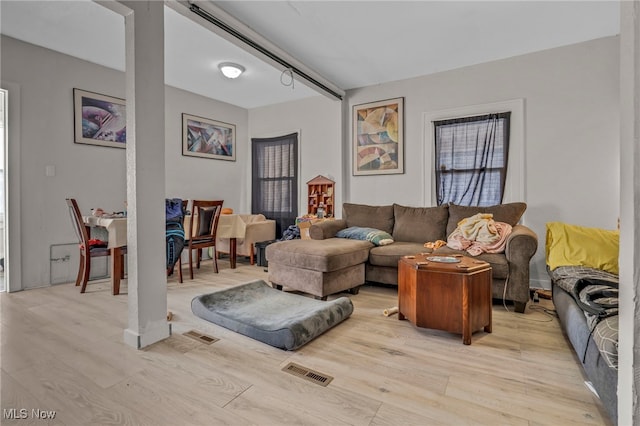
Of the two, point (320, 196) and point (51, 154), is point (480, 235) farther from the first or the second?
point (51, 154)

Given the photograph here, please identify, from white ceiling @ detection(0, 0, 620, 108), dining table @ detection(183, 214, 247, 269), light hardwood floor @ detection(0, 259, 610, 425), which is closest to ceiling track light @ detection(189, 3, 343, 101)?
white ceiling @ detection(0, 0, 620, 108)

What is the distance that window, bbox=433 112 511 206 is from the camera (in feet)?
12.2

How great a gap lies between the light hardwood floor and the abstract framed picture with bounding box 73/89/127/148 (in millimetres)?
2293

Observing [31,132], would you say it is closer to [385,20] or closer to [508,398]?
[385,20]

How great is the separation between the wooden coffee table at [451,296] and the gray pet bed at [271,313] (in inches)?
22.6

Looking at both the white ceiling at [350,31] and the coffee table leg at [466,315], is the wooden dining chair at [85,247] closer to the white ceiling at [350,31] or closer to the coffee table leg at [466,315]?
the white ceiling at [350,31]

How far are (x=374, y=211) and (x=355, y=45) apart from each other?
1925 mm

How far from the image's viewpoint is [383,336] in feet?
7.13

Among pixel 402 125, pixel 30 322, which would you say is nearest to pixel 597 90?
pixel 402 125

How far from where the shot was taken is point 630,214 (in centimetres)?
87

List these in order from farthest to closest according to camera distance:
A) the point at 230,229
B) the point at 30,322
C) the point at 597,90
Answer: the point at 230,229 < the point at 597,90 < the point at 30,322

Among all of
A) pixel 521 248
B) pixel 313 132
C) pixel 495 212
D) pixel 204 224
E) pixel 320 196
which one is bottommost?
pixel 521 248

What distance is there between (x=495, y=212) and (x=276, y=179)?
3.42 m

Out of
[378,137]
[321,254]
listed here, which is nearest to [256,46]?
[378,137]
